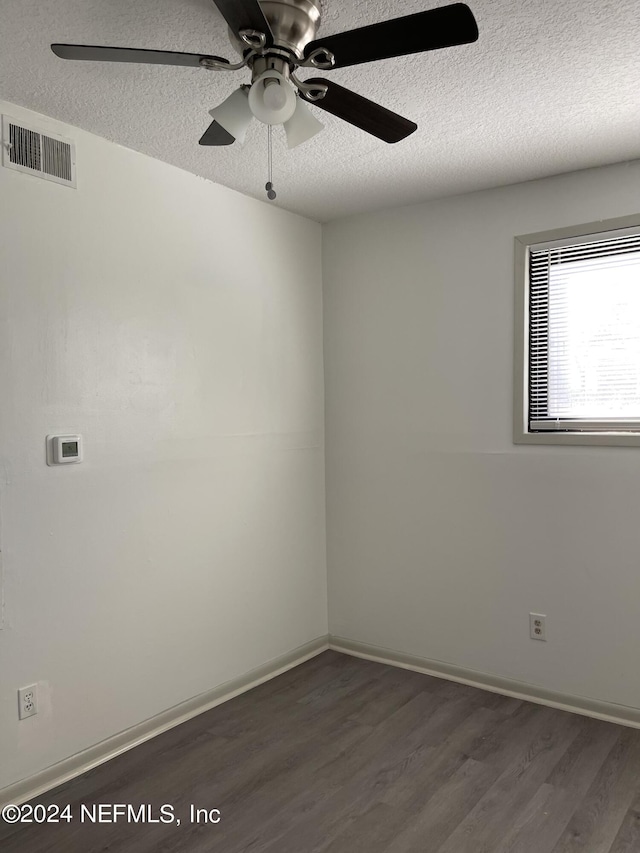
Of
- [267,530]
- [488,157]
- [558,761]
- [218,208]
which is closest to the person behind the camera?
[558,761]

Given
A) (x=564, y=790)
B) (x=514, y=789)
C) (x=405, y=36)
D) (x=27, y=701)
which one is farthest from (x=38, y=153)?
(x=564, y=790)

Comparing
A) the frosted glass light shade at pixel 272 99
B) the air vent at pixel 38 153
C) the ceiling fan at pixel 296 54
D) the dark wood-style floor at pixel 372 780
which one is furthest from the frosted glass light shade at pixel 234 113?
the dark wood-style floor at pixel 372 780

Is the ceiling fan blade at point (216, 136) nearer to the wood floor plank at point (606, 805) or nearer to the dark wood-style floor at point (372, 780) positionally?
the dark wood-style floor at point (372, 780)

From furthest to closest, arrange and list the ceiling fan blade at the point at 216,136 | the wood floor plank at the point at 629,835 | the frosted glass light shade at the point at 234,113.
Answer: the wood floor plank at the point at 629,835 → the ceiling fan blade at the point at 216,136 → the frosted glass light shade at the point at 234,113

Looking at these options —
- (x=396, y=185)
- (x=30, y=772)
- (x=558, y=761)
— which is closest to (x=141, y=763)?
(x=30, y=772)

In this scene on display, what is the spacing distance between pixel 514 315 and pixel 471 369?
1.13ft

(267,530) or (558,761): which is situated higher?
(267,530)

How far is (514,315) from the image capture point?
336 cm

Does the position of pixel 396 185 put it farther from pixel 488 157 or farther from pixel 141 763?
pixel 141 763

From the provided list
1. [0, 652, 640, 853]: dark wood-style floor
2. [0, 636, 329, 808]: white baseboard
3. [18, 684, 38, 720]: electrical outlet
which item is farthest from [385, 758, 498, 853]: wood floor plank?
[18, 684, 38, 720]: electrical outlet

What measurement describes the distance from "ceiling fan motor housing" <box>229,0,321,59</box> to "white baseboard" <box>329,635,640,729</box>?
9.60 feet

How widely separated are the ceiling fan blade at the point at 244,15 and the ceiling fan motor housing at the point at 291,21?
0.14 m

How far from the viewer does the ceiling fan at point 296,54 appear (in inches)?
59.1

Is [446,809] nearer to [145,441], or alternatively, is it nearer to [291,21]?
[145,441]
